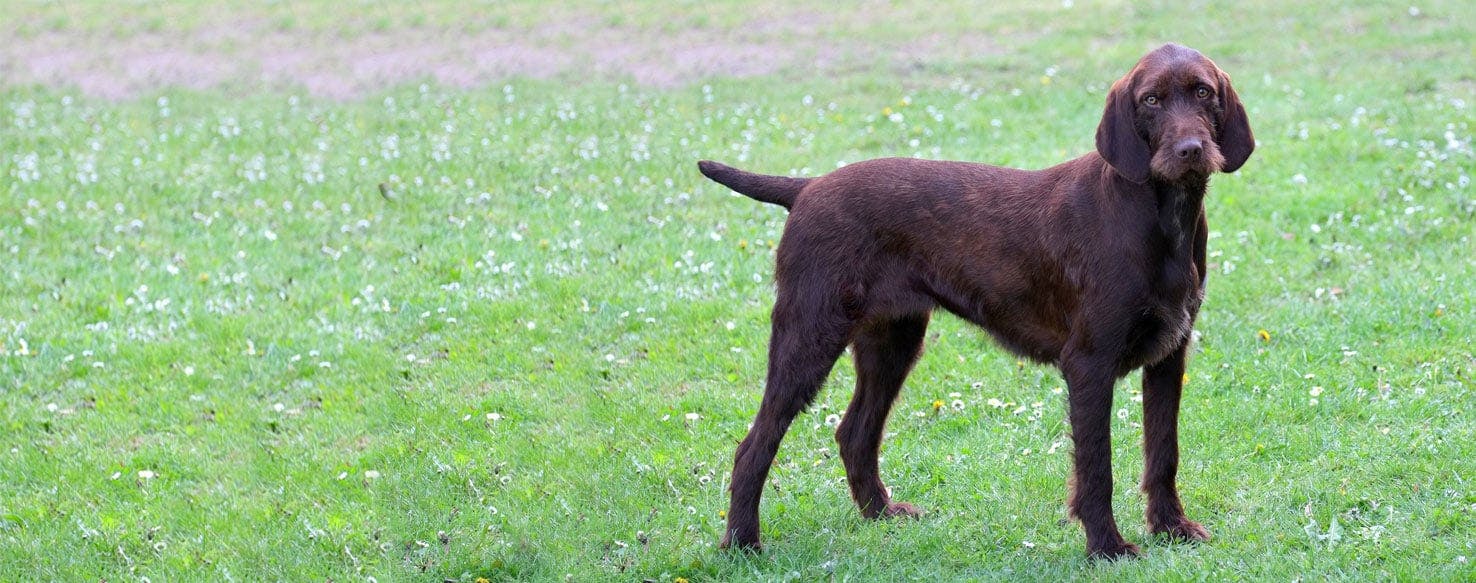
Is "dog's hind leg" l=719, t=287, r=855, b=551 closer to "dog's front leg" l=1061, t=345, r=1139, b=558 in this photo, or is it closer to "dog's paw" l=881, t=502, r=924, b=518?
"dog's paw" l=881, t=502, r=924, b=518

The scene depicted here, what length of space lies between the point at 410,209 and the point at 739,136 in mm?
3026

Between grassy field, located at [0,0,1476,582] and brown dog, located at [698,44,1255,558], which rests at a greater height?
brown dog, located at [698,44,1255,558]

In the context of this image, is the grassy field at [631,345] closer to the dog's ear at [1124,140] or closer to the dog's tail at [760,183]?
the dog's tail at [760,183]

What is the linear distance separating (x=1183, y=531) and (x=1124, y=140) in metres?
1.49

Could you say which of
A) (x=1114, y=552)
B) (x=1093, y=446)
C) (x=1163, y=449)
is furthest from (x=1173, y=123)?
(x=1114, y=552)

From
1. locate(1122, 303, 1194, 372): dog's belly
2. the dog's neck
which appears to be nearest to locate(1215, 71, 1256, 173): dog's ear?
the dog's neck

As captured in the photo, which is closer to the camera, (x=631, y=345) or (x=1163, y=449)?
(x=1163, y=449)

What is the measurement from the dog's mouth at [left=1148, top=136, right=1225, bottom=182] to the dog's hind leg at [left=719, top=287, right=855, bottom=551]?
125 cm

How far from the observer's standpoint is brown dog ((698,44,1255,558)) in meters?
4.61

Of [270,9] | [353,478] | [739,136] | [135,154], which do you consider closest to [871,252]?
[353,478]

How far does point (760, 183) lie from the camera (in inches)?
214

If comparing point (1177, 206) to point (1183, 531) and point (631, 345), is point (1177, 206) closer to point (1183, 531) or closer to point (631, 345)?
point (1183, 531)

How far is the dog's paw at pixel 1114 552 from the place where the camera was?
4922 mm

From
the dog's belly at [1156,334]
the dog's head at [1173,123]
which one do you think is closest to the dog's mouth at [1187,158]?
the dog's head at [1173,123]
